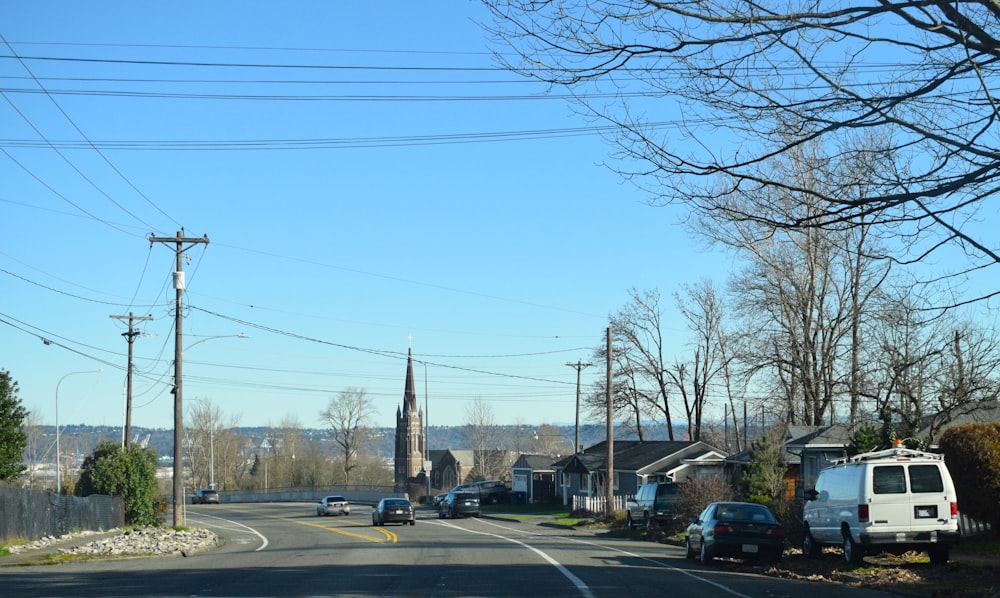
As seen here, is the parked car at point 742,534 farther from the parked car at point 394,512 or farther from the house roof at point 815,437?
the parked car at point 394,512

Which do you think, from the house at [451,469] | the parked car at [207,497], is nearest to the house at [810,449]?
the parked car at [207,497]

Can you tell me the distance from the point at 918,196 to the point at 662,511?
29.5 m

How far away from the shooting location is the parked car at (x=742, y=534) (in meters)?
22.3

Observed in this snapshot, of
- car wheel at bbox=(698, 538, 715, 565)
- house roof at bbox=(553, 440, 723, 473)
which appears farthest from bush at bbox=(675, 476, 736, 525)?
house roof at bbox=(553, 440, 723, 473)

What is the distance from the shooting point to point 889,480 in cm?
1959

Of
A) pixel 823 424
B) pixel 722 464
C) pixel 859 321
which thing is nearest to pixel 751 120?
pixel 859 321

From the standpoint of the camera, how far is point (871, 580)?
18141 mm

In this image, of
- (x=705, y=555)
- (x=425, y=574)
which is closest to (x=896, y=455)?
(x=705, y=555)

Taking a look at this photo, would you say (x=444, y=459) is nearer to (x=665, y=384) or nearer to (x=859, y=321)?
(x=665, y=384)

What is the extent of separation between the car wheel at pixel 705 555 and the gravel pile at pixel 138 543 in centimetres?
1634

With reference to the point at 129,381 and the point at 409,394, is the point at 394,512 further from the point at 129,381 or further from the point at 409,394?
the point at 409,394

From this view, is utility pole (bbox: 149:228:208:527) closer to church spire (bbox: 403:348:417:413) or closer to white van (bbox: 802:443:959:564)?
white van (bbox: 802:443:959:564)

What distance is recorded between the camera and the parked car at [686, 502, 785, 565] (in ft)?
73.2

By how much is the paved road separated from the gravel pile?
285 cm
